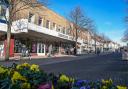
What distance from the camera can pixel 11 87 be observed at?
3357 millimetres

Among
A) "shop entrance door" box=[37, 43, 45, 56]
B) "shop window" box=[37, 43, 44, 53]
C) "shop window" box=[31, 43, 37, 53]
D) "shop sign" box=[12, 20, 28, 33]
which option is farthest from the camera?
"shop window" box=[37, 43, 44, 53]

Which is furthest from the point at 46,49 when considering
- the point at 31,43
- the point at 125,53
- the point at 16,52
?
the point at 125,53

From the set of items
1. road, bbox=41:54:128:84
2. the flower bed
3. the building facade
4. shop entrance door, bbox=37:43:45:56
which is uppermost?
the building facade

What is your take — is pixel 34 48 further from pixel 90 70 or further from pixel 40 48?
pixel 90 70

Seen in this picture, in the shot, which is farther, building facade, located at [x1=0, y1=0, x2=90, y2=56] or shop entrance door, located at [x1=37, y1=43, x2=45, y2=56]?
shop entrance door, located at [x1=37, y1=43, x2=45, y2=56]

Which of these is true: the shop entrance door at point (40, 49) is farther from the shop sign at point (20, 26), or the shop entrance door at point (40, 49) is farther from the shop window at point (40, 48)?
the shop sign at point (20, 26)

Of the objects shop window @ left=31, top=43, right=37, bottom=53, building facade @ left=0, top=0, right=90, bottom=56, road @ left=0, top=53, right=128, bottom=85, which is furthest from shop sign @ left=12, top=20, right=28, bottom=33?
road @ left=0, top=53, right=128, bottom=85

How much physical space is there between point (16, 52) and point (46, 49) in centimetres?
1503

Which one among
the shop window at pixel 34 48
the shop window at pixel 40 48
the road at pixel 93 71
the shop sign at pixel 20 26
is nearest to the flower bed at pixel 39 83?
the road at pixel 93 71

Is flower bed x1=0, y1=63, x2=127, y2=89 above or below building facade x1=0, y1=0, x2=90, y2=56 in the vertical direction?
below

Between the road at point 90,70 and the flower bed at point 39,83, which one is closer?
the flower bed at point 39,83

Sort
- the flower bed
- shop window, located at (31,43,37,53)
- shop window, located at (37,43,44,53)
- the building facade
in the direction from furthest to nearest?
shop window, located at (37,43,44,53)
shop window, located at (31,43,37,53)
the building facade
the flower bed

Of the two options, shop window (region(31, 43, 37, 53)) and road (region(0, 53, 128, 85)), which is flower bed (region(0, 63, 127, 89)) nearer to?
road (region(0, 53, 128, 85))

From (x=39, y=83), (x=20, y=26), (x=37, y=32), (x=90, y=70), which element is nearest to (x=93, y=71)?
(x=90, y=70)
